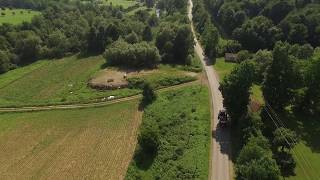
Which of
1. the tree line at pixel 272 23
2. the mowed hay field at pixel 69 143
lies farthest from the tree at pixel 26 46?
the tree line at pixel 272 23

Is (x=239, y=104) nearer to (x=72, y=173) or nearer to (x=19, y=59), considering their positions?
(x=72, y=173)

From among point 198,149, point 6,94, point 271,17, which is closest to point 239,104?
point 198,149

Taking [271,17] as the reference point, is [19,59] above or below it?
below

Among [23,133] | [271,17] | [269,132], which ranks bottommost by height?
[23,133]

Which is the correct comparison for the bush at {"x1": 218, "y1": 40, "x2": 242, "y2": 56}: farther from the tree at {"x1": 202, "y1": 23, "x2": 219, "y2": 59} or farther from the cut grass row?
the cut grass row

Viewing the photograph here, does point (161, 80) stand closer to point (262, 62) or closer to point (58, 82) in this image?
point (262, 62)
